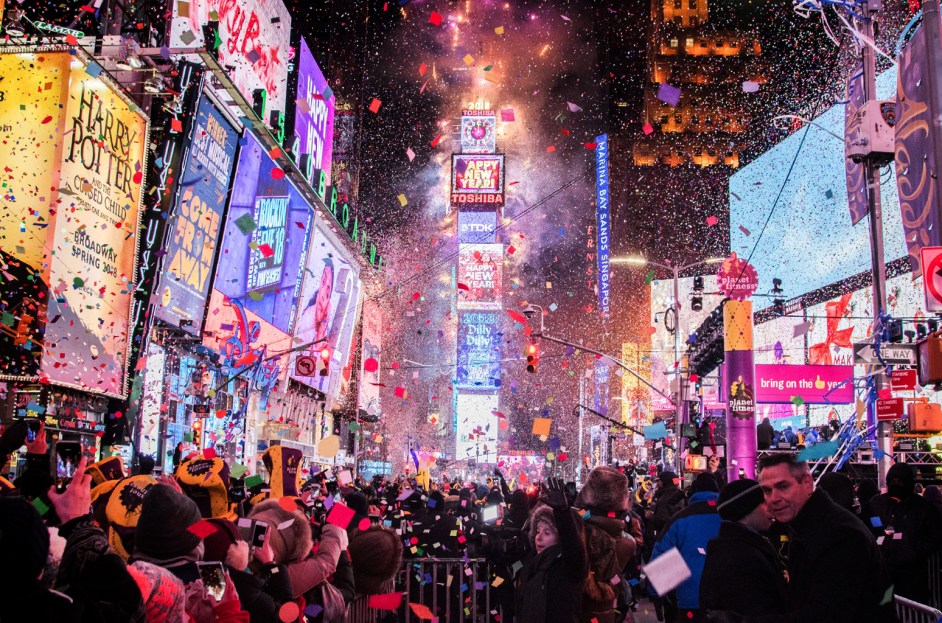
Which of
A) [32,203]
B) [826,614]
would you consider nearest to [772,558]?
[826,614]

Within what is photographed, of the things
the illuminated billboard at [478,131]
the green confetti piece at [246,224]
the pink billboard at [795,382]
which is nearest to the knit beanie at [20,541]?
the green confetti piece at [246,224]

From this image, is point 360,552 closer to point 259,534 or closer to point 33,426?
point 259,534

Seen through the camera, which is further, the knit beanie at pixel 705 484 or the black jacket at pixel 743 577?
the knit beanie at pixel 705 484

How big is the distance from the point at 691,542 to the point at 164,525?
13.3ft

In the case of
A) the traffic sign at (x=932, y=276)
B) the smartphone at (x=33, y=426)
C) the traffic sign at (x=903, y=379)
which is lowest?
the smartphone at (x=33, y=426)

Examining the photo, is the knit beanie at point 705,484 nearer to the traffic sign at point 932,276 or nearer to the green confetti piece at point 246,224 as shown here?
the traffic sign at point 932,276

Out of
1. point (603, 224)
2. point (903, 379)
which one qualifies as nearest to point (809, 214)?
point (903, 379)

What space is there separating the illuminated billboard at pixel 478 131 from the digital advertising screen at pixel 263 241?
73.0m

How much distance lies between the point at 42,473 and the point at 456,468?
9412 cm

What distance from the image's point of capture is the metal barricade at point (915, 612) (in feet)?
19.0

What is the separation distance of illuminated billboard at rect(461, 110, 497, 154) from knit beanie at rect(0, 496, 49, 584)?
10582 cm

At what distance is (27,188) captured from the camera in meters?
16.1

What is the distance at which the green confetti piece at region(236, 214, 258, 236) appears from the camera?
27191mm

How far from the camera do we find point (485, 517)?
9.63 m
